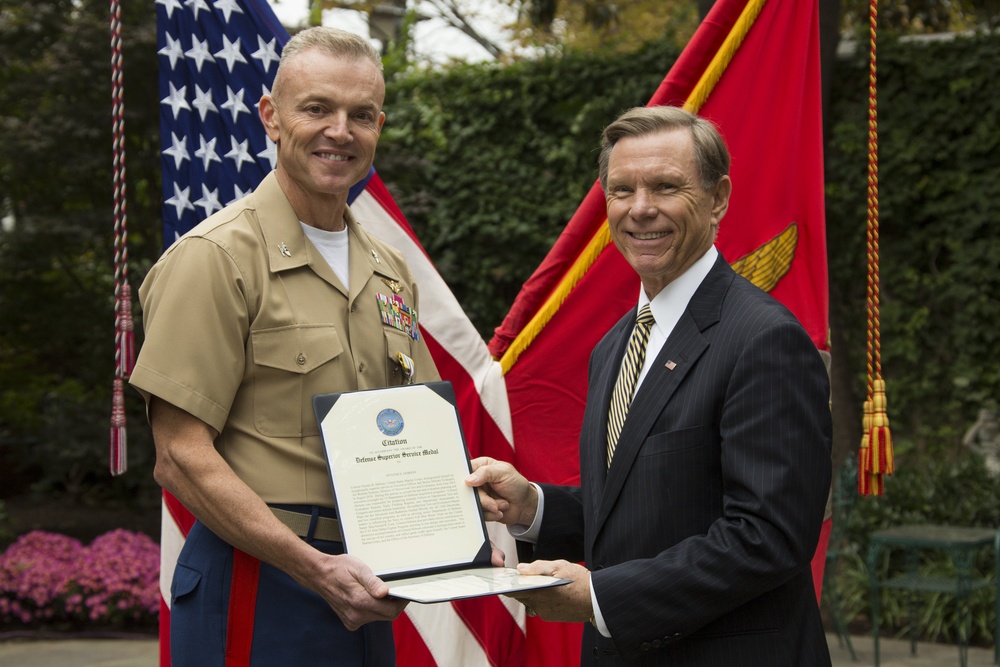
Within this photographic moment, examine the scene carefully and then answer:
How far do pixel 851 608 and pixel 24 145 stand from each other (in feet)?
19.4

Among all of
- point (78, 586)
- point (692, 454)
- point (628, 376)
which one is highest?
point (628, 376)

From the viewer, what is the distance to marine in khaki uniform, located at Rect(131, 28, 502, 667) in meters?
1.98

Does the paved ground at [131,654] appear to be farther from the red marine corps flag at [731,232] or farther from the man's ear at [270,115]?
the man's ear at [270,115]

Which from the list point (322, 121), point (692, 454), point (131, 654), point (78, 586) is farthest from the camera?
point (78, 586)

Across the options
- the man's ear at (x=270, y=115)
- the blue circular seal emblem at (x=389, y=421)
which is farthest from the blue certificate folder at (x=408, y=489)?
the man's ear at (x=270, y=115)

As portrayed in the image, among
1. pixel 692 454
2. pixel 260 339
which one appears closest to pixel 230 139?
pixel 260 339

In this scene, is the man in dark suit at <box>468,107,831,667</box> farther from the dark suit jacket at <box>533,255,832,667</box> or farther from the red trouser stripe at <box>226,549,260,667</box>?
the red trouser stripe at <box>226,549,260,667</box>

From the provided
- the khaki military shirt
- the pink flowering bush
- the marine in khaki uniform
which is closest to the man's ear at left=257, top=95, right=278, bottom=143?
the marine in khaki uniform

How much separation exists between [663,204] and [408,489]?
0.75 m

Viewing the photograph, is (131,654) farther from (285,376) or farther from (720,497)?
(720,497)

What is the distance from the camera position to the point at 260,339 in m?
2.05

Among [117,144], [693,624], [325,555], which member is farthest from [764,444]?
[117,144]

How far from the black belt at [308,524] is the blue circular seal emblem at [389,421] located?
202 mm

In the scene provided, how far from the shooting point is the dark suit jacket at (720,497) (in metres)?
1.79
